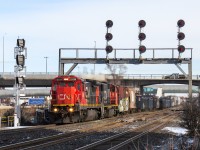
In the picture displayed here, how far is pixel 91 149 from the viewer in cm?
1636

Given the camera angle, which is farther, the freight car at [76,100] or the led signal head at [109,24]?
the led signal head at [109,24]

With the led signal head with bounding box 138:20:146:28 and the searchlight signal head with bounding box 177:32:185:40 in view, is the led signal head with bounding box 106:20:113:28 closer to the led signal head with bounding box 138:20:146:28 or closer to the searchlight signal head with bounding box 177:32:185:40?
the led signal head with bounding box 138:20:146:28

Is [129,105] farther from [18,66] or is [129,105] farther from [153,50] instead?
Answer: [18,66]

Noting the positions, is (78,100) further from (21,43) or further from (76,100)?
(21,43)

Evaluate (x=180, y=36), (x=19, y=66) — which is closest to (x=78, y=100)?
(x=19, y=66)

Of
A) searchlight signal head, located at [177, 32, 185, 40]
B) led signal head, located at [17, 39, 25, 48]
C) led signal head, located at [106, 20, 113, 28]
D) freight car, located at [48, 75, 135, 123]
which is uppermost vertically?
led signal head, located at [106, 20, 113, 28]

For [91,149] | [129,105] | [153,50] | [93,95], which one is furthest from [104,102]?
[91,149]

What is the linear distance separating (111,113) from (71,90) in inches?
475

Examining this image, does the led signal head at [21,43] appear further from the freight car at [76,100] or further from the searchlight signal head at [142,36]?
the searchlight signal head at [142,36]

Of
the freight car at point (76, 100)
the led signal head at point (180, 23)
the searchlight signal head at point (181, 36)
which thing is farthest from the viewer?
the led signal head at point (180, 23)

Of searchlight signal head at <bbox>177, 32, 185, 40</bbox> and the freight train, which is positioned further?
searchlight signal head at <bbox>177, 32, 185, 40</bbox>

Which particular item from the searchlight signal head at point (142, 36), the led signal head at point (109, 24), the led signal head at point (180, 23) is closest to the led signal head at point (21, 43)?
the led signal head at point (109, 24)

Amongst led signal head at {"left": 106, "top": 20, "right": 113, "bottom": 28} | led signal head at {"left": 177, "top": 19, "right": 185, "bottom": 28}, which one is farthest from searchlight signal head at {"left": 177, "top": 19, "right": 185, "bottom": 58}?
led signal head at {"left": 106, "top": 20, "right": 113, "bottom": 28}

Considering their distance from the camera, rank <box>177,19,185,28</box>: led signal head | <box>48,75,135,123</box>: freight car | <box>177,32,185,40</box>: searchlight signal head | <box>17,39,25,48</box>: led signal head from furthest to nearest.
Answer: <box>177,19,185,28</box>: led signal head
<box>177,32,185,40</box>: searchlight signal head
<box>17,39,25,48</box>: led signal head
<box>48,75,135,123</box>: freight car
